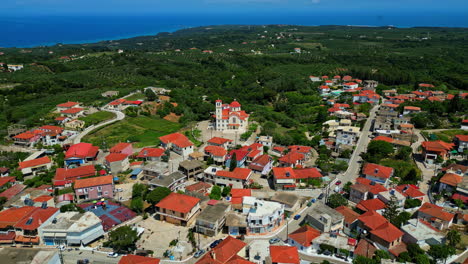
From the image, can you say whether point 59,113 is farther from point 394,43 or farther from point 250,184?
point 394,43

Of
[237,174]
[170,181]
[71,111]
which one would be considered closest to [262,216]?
[237,174]

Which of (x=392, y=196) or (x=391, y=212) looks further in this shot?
(x=392, y=196)

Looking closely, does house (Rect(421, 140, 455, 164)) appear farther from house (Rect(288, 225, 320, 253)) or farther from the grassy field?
the grassy field

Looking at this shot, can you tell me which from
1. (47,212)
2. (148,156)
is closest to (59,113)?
(148,156)

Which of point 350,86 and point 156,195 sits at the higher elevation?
point 350,86

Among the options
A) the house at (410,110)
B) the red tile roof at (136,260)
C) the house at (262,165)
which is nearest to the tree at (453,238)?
the house at (262,165)

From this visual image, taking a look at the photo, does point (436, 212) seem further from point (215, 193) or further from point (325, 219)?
point (215, 193)
